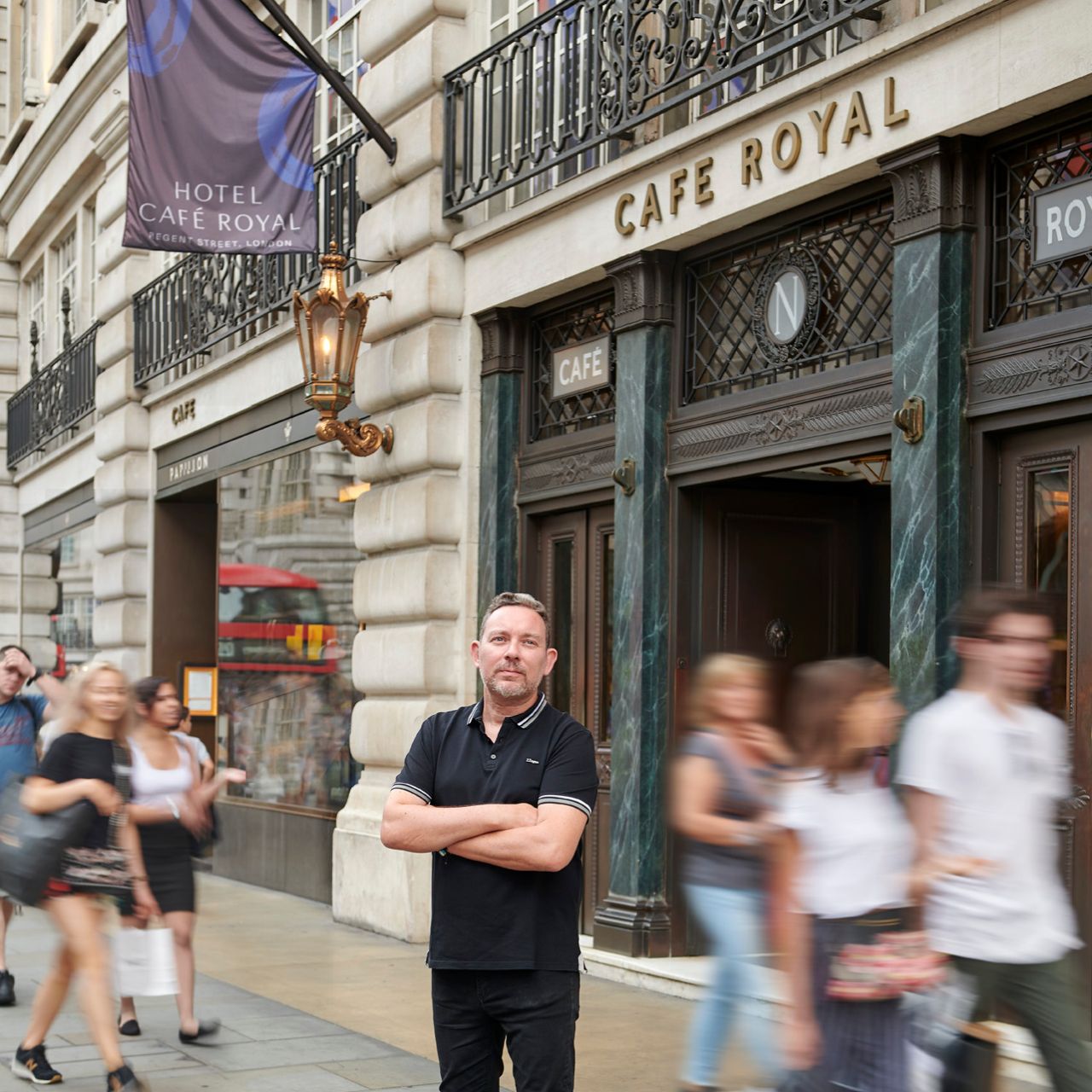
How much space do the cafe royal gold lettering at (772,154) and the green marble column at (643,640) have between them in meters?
0.28

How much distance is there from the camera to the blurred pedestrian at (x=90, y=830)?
7066mm

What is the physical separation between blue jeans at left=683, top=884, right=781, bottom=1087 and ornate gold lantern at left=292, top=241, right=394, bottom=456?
6588 mm

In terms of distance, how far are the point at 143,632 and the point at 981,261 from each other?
1223 cm

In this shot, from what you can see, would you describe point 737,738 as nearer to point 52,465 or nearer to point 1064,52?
point 1064,52

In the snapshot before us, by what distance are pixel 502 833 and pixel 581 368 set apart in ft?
22.5

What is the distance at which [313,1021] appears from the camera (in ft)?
29.3

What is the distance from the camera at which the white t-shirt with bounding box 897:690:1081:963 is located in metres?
4.92

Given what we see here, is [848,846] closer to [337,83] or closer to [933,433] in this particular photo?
[933,433]

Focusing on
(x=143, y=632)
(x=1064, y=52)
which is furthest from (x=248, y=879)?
(x=1064, y=52)

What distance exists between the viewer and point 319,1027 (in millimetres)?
8750

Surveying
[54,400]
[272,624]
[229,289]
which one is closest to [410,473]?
[272,624]

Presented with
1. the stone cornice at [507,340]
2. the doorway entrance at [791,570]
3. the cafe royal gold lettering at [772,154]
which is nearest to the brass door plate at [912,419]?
the cafe royal gold lettering at [772,154]

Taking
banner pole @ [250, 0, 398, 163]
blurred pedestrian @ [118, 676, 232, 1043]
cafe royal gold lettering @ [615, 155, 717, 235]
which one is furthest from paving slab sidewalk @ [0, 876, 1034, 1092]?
banner pole @ [250, 0, 398, 163]

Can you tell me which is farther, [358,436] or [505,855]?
[358,436]
